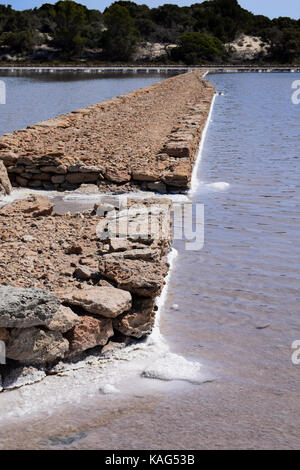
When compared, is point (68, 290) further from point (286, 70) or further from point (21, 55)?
point (21, 55)

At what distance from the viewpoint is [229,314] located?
187 inches

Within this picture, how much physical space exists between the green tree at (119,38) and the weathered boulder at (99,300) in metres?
74.0

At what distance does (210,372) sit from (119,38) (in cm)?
7468

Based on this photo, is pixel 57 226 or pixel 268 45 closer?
pixel 57 226

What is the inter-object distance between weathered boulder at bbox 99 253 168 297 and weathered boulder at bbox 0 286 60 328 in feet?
2.51

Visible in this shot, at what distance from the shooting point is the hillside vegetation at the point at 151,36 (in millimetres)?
74750

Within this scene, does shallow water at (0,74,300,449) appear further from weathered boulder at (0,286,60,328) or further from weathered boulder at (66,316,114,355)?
weathered boulder at (0,286,60,328)

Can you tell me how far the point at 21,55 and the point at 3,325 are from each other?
75.9 m

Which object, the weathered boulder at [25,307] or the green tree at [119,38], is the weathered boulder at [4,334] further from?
the green tree at [119,38]

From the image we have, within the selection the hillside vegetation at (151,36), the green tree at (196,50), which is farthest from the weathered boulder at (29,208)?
the hillside vegetation at (151,36)

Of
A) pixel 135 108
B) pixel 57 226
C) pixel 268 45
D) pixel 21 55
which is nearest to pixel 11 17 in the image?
pixel 21 55

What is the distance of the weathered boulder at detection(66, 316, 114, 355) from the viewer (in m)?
3.94

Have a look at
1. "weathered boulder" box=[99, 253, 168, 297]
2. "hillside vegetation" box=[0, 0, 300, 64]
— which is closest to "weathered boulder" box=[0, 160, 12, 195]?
"weathered boulder" box=[99, 253, 168, 297]

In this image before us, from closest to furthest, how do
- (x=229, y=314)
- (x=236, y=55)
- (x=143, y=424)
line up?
1. (x=143, y=424)
2. (x=229, y=314)
3. (x=236, y=55)
